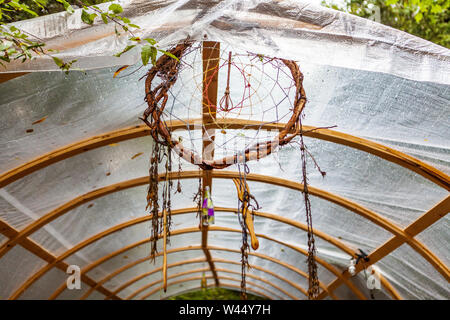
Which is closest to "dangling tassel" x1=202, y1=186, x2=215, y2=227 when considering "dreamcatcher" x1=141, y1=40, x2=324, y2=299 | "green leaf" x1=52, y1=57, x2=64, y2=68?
"dreamcatcher" x1=141, y1=40, x2=324, y2=299


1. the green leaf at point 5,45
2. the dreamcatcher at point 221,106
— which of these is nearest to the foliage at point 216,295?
the dreamcatcher at point 221,106

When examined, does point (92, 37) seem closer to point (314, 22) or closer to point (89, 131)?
point (89, 131)

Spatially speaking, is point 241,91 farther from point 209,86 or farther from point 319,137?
point 319,137

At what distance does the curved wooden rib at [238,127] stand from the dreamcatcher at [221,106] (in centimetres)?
4

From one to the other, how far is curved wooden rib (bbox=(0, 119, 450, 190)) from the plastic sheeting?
0.23ft

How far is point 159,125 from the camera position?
8.68 ft

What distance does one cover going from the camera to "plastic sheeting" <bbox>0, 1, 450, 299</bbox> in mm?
2475

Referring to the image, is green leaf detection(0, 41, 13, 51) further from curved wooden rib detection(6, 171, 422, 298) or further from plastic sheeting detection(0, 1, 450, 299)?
curved wooden rib detection(6, 171, 422, 298)

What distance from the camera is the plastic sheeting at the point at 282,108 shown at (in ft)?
8.12

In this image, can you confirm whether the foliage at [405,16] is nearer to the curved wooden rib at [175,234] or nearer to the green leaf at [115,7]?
the curved wooden rib at [175,234]

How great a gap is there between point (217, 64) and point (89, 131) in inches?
56.3

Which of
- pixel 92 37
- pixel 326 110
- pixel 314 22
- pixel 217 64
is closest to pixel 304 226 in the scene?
pixel 326 110

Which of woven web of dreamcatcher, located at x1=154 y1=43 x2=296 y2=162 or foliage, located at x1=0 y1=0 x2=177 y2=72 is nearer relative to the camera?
foliage, located at x1=0 y1=0 x2=177 y2=72

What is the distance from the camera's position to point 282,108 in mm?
3457
